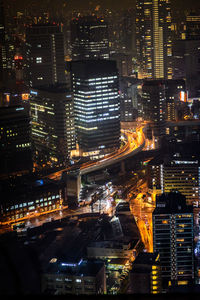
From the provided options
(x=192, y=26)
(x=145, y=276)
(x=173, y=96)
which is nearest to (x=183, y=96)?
(x=173, y=96)

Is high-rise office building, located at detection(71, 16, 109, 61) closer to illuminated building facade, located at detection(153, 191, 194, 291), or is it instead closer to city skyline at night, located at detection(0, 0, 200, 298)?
city skyline at night, located at detection(0, 0, 200, 298)

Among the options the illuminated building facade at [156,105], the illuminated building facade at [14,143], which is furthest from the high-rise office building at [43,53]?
the illuminated building facade at [14,143]

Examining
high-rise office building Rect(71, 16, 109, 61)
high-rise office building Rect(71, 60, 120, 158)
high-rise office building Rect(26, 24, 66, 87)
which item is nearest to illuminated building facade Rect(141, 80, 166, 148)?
high-rise office building Rect(71, 60, 120, 158)

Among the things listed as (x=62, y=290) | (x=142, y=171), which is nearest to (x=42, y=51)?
(x=142, y=171)

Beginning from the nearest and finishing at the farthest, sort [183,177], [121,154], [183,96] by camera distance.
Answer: [183,177] < [121,154] < [183,96]

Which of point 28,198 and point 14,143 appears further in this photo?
point 14,143

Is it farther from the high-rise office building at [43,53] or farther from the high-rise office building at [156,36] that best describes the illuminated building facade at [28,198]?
the high-rise office building at [156,36]

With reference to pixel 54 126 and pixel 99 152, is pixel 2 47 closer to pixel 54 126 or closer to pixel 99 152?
pixel 54 126

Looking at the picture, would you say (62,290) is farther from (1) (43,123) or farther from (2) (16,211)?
(1) (43,123)
